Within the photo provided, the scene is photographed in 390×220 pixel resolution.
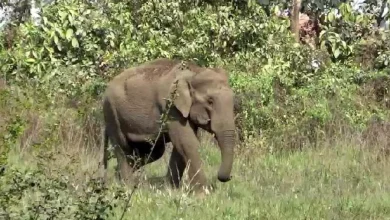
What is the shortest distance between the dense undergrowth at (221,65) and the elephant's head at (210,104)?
3.89 feet

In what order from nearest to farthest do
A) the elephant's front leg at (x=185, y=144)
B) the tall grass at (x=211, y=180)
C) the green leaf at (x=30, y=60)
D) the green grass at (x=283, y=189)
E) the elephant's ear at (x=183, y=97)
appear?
the tall grass at (x=211, y=180) → the green grass at (x=283, y=189) → the elephant's ear at (x=183, y=97) → the elephant's front leg at (x=185, y=144) → the green leaf at (x=30, y=60)

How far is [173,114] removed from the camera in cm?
1052

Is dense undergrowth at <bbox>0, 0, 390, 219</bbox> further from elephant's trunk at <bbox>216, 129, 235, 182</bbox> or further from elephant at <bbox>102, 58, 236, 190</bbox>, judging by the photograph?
elephant's trunk at <bbox>216, 129, 235, 182</bbox>

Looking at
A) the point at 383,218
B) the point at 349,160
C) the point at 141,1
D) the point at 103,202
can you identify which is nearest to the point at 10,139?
the point at 103,202

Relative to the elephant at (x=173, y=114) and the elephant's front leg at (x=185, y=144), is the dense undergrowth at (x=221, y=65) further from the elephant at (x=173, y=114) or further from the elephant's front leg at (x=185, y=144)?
the elephant's front leg at (x=185, y=144)

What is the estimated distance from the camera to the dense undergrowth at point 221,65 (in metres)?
13.3

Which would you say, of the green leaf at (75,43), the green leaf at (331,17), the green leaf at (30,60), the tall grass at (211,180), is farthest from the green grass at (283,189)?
the green leaf at (331,17)

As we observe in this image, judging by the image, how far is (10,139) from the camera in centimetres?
620

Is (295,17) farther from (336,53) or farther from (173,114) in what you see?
(173,114)

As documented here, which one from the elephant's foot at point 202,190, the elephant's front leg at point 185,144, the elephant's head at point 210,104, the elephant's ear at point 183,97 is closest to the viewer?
the elephant's foot at point 202,190

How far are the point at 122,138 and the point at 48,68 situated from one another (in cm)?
483

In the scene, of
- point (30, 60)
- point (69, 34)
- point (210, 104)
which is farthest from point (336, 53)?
point (210, 104)

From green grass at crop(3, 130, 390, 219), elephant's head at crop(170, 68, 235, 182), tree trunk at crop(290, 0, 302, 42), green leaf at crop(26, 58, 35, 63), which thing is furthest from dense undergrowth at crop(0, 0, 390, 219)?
elephant's head at crop(170, 68, 235, 182)

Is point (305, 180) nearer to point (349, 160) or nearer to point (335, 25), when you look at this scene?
point (349, 160)
